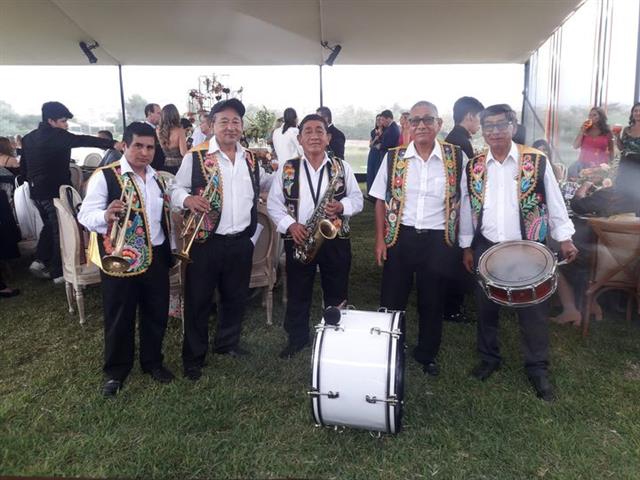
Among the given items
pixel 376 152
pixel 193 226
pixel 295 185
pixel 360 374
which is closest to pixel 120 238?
Answer: pixel 193 226

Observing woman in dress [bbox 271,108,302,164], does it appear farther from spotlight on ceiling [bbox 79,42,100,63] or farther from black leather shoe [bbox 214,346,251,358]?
spotlight on ceiling [bbox 79,42,100,63]

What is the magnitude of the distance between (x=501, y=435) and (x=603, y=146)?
5.21 m

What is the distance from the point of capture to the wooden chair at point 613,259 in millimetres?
3582

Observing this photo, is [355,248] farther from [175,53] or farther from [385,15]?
[175,53]

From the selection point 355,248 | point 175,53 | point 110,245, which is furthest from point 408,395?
point 175,53

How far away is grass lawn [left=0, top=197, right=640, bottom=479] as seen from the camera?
2.40 m

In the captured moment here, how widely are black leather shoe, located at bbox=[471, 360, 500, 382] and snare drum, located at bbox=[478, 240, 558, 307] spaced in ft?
2.19

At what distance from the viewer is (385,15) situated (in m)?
8.95

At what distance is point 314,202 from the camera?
330 centimetres

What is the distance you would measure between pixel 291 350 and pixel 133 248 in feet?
4.35

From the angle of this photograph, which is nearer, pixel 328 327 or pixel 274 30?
pixel 328 327

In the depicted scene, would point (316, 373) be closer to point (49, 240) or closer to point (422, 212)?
point (422, 212)

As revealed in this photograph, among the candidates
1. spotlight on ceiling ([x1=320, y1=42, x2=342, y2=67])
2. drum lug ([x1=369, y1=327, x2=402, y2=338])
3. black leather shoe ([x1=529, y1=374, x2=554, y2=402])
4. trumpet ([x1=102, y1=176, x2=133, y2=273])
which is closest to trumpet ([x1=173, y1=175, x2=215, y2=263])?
trumpet ([x1=102, y1=176, x2=133, y2=273])

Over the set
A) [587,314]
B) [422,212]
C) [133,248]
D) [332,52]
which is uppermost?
[332,52]
